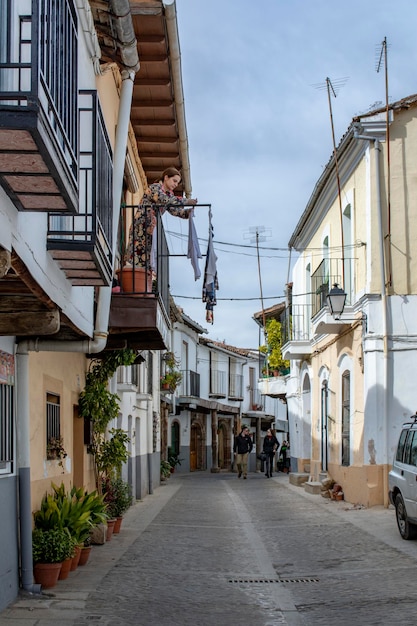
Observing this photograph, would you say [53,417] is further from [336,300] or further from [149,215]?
[336,300]

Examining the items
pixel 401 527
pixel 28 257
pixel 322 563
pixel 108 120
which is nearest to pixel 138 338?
pixel 108 120

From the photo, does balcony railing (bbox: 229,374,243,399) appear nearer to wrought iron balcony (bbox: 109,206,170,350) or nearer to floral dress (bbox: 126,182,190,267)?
wrought iron balcony (bbox: 109,206,170,350)

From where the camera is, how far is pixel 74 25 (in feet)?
18.8

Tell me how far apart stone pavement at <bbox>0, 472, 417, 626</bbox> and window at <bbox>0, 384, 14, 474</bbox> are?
4.25 feet

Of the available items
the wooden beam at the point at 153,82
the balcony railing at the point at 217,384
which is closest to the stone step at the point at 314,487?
the wooden beam at the point at 153,82

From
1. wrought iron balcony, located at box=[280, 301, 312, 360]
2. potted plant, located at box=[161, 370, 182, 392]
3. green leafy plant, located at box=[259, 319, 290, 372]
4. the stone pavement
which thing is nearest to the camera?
the stone pavement

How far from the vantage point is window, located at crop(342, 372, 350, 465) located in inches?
766

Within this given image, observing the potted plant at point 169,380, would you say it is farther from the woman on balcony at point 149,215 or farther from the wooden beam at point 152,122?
the woman on balcony at point 149,215

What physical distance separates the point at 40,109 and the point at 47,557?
5.83 meters

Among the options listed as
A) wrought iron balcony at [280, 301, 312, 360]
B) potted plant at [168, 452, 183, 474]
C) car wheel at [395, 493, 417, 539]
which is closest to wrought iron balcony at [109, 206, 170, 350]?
car wheel at [395, 493, 417, 539]

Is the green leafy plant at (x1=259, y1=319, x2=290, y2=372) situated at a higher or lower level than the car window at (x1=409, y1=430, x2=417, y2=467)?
higher

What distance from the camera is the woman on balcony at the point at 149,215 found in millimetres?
11227

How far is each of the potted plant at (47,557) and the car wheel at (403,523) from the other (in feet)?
17.8

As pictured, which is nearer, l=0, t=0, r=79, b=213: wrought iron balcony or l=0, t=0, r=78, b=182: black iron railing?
l=0, t=0, r=79, b=213: wrought iron balcony
